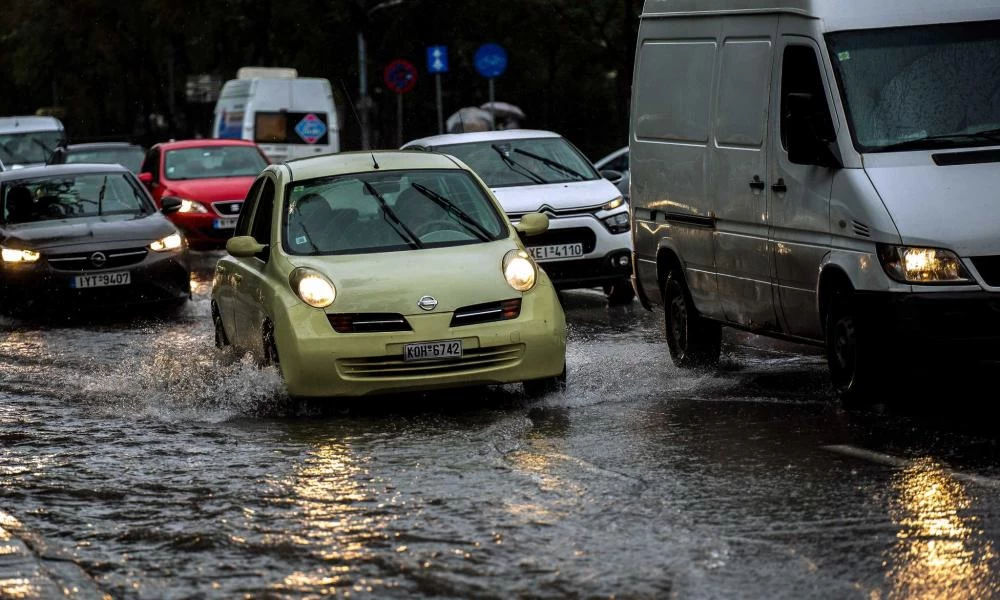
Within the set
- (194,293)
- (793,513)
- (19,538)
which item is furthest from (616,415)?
(194,293)

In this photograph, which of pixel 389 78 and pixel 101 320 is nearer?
pixel 101 320

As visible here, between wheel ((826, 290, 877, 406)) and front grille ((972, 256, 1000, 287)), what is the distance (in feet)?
2.12

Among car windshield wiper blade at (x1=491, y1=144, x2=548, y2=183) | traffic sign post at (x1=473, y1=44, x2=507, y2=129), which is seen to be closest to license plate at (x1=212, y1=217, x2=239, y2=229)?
traffic sign post at (x1=473, y1=44, x2=507, y2=129)

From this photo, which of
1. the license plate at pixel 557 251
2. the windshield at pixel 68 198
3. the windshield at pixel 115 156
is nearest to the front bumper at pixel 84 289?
the windshield at pixel 68 198

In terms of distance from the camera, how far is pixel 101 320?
18281 millimetres

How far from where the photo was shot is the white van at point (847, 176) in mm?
9383

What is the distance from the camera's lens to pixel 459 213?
11578 millimetres

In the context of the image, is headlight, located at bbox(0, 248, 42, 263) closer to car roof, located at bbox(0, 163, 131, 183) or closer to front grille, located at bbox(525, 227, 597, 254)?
car roof, located at bbox(0, 163, 131, 183)

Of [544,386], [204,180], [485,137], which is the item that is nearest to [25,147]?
[204,180]

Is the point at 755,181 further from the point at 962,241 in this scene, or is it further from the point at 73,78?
the point at 73,78

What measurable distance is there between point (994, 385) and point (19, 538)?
6.01m

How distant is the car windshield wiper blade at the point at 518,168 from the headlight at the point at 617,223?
86 centimetres

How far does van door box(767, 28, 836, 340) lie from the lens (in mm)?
10188

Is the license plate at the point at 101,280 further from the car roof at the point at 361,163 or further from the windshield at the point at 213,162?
the windshield at the point at 213,162
